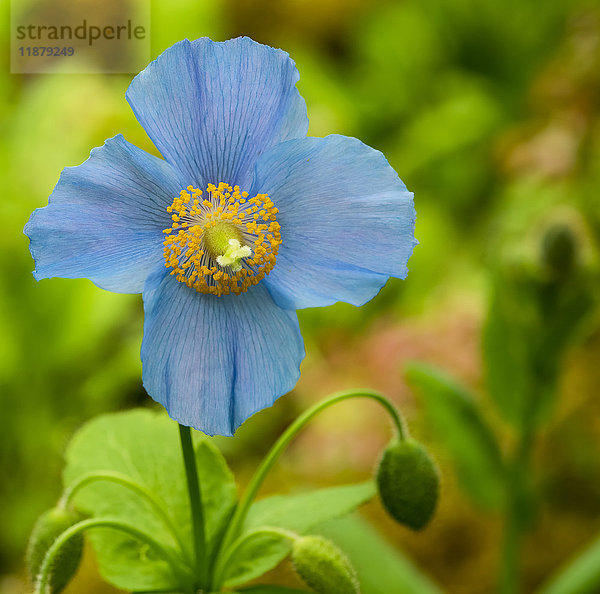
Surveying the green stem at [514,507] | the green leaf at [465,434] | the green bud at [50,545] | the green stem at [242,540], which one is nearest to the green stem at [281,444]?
the green stem at [242,540]

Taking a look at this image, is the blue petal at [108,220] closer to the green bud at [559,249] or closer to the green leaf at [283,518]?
the green leaf at [283,518]

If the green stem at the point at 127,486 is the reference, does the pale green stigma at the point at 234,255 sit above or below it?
above

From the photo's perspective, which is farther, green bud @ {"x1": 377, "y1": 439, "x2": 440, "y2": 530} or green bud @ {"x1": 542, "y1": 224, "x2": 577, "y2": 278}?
green bud @ {"x1": 542, "y1": 224, "x2": 577, "y2": 278}

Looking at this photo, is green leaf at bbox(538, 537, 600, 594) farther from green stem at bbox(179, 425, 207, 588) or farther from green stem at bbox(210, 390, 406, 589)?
green stem at bbox(179, 425, 207, 588)

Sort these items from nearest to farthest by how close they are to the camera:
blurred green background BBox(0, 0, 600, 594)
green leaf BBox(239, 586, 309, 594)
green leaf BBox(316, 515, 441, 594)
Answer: green leaf BBox(239, 586, 309, 594)
green leaf BBox(316, 515, 441, 594)
blurred green background BBox(0, 0, 600, 594)

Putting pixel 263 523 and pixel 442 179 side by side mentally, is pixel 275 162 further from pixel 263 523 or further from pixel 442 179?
pixel 442 179

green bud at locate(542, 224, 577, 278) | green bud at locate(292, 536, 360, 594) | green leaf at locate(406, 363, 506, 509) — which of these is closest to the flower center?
green bud at locate(292, 536, 360, 594)

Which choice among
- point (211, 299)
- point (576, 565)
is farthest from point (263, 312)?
point (576, 565)
